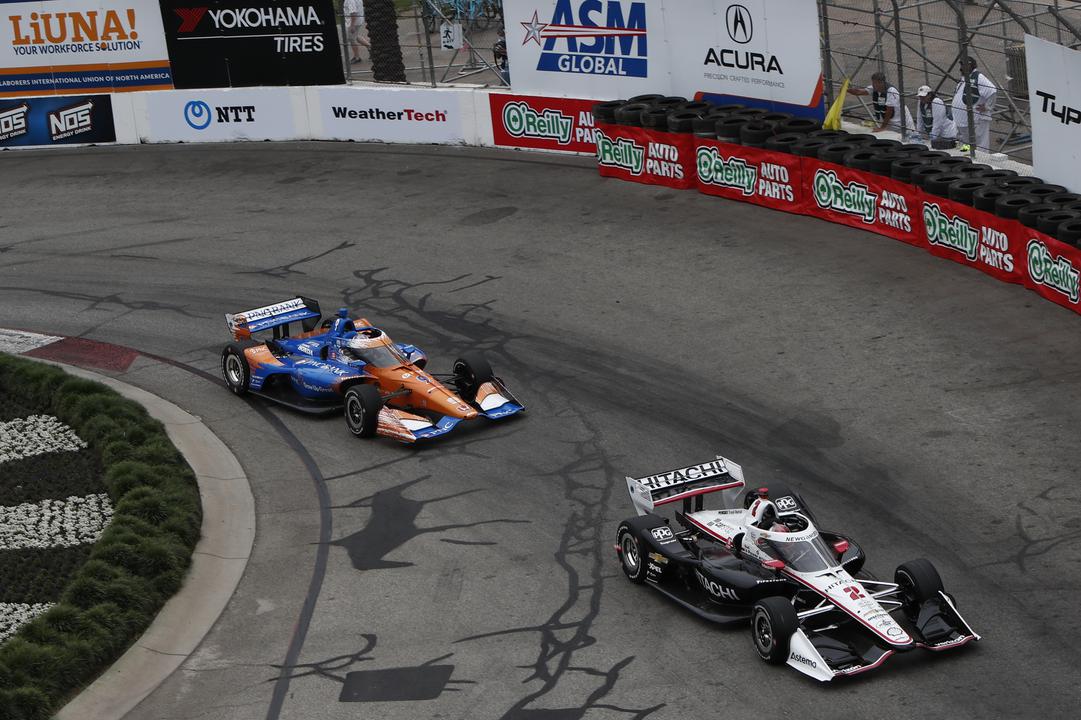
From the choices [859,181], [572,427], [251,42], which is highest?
[251,42]

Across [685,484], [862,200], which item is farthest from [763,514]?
[862,200]

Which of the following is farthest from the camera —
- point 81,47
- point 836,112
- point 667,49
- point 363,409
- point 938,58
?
point 81,47

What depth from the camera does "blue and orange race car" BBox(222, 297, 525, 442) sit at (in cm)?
1711

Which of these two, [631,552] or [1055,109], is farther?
[1055,109]

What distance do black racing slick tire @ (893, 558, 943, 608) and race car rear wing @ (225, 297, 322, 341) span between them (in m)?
9.69

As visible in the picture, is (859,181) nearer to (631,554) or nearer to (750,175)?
(750,175)

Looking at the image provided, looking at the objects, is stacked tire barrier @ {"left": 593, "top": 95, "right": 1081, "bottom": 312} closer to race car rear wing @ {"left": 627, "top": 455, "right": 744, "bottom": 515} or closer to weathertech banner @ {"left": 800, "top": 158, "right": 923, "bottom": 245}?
weathertech banner @ {"left": 800, "top": 158, "right": 923, "bottom": 245}

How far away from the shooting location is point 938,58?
25969 mm

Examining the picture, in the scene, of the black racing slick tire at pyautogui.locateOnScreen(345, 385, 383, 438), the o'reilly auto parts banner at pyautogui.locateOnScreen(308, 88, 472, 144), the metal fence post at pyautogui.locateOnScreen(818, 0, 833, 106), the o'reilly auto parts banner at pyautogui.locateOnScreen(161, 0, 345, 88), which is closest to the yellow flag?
the metal fence post at pyautogui.locateOnScreen(818, 0, 833, 106)

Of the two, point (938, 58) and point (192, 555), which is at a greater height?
point (938, 58)

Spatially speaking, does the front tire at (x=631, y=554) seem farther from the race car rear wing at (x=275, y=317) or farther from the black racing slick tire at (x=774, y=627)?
the race car rear wing at (x=275, y=317)

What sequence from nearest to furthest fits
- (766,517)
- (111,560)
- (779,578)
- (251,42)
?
1. (779,578)
2. (766,517)
3. (111,560)
4. (251,42)

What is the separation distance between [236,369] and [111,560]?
540 cm

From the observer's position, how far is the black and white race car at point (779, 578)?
11609mm
